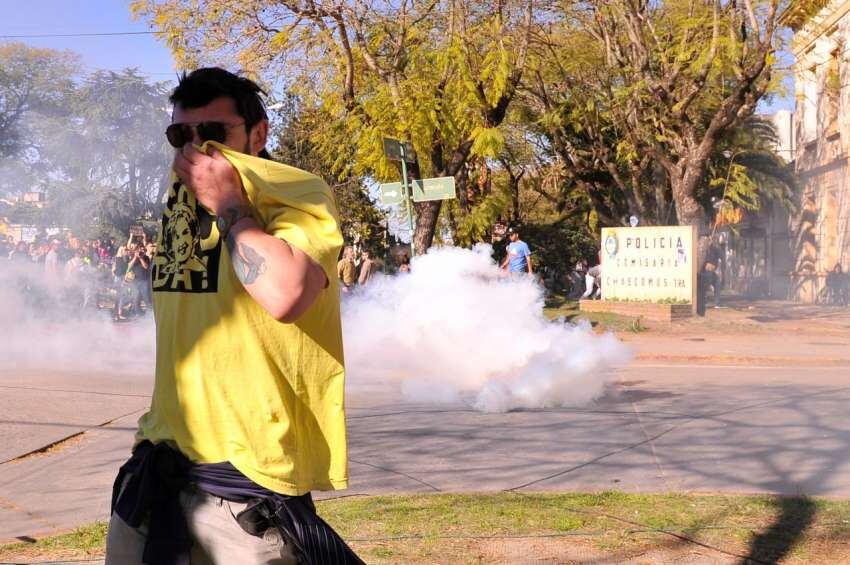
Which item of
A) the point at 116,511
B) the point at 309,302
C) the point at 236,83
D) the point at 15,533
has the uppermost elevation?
the point at 236,83

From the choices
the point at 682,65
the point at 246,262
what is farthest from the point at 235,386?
the point at 682,65

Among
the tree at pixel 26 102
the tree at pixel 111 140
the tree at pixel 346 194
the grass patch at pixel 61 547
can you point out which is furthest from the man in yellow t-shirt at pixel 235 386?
the tree at pixel 346 194

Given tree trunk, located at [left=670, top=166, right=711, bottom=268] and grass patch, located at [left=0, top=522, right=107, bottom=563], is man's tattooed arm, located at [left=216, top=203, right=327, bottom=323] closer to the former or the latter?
grass patch, located at [left=0, top=522, right=107, bottom=563]

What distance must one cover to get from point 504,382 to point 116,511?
22.4ft

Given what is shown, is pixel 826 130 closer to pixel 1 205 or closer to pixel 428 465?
pixel 1 205

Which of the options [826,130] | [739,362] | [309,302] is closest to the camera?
[309,302]

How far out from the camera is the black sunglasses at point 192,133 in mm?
2033

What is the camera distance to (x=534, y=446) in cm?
675

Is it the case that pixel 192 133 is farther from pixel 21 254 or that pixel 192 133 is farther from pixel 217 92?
pixel 21 254

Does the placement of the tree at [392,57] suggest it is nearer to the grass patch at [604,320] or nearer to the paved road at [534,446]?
the grass patch at [604,320]

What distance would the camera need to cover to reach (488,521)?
177 inches

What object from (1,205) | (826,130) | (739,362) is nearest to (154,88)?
(1,205)

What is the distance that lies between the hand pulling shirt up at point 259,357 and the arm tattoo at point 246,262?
0.06 metres

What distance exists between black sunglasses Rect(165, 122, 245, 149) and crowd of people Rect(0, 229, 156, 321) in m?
14.0
